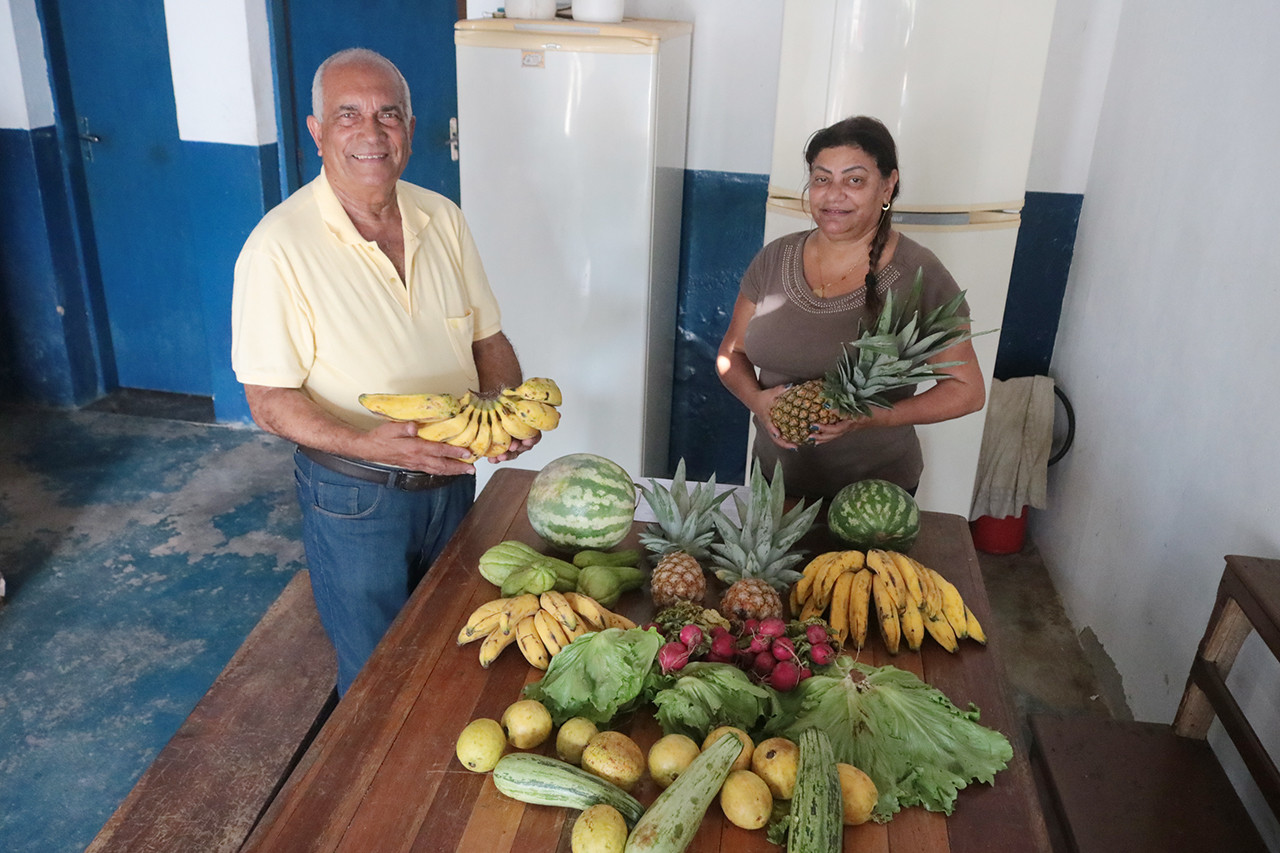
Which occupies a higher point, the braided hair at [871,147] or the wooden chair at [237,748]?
the braided hair at [871,147]

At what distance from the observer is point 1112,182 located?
3861 mm

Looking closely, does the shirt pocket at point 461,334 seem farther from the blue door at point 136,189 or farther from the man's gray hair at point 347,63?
the blue door at point 136,189

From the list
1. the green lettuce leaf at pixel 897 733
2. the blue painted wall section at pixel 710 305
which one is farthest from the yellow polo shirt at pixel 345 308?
the blue painted wall section at pixel 710 305

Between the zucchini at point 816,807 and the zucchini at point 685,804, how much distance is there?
0.11 meters

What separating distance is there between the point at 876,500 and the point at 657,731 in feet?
2.52

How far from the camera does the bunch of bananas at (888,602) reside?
1.83m

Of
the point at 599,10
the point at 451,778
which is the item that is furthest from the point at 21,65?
the point at 451,778

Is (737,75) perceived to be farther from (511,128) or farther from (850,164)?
(850,164)

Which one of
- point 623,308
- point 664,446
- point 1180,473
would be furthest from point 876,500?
point 664,446

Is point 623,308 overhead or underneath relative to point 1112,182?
underneath

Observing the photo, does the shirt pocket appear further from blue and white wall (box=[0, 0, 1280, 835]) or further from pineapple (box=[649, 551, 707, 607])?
blue and white wall (box=[0, 0, 1280, 835])

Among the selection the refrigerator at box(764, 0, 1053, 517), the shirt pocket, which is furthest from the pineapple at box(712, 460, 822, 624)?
the refrigerator at box(764, 0, 1053, 517)

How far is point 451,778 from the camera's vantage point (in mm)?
1514

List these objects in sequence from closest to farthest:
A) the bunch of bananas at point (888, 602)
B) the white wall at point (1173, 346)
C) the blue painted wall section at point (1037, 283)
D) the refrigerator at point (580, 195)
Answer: the bunch of bananas at point (888, 602), the white wall at point (1173, 346), the refrigerator at point (580, 195), the blue painted wall section at point (1037, 283)
